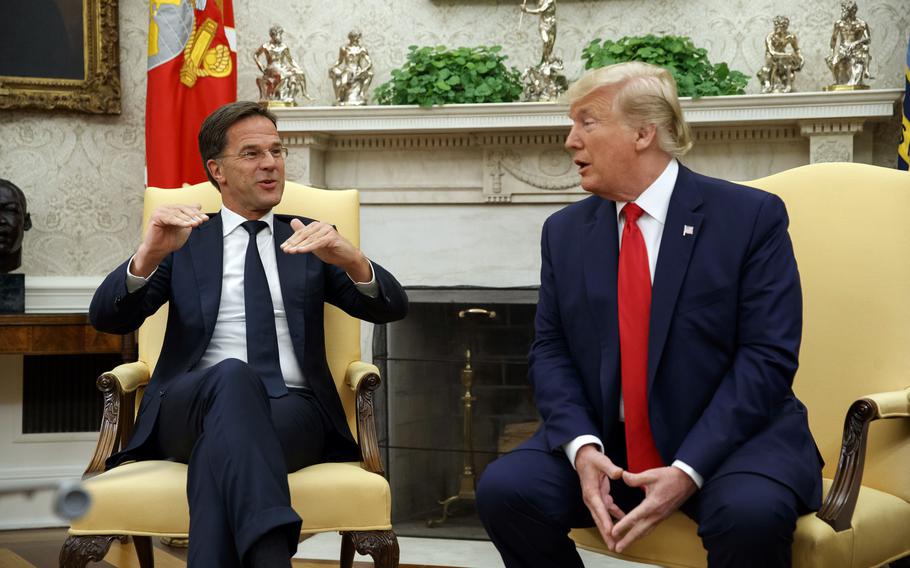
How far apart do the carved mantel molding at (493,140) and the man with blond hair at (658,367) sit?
1683 mm

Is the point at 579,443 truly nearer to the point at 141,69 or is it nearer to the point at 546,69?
the point at 546,69

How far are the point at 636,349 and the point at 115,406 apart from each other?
135 cm

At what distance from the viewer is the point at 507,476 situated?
1916 mm

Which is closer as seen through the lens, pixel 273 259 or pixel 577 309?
pixel 577 309

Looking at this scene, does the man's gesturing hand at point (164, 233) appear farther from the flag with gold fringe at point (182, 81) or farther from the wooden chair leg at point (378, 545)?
the flag with gold fringe at point (182, 81)

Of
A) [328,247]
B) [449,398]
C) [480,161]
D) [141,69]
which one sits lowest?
[449,398]

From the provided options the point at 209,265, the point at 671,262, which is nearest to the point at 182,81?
the point at 209,265

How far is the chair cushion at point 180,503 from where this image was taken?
217cm

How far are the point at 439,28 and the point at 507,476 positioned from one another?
2.70 m

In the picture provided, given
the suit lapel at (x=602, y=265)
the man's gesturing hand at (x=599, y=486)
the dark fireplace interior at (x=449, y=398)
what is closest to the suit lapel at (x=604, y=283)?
the suit lapel at (x=602, y=265)

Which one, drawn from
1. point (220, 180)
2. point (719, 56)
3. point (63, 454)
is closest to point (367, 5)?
point (719, 56)

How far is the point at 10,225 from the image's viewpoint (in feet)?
12.2

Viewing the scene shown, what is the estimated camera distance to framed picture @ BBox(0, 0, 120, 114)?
4121mm

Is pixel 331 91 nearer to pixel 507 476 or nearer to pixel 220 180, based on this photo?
pixel 220 180
